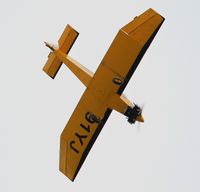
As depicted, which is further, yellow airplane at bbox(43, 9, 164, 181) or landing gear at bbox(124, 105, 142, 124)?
landing gear at bbox(124, 105, 142, 124)

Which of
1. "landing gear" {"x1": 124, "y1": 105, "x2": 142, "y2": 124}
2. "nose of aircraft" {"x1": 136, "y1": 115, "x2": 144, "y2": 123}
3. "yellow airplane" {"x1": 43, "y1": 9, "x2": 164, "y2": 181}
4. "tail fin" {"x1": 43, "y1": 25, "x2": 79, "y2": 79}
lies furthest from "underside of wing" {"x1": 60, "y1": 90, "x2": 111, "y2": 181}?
"tail fin" {"x1": 43, "y1": 25, "x2": 79, "y2": 79}

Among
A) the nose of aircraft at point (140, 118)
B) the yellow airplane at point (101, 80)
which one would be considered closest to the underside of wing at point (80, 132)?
the yellow airplane at point (101, 80)

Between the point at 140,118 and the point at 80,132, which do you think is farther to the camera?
the point at 80,132

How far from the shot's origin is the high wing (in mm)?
32312

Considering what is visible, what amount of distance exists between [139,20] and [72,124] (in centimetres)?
677

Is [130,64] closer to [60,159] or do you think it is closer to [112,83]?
[112,83]

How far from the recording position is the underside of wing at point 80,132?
112ft

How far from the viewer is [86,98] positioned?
3403 cm

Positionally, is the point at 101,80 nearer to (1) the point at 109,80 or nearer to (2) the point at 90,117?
(1) the point at 109,80

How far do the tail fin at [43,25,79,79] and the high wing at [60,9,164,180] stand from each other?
9.12 ft

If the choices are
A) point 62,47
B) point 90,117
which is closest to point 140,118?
point 90,117

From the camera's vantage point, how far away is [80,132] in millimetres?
35312

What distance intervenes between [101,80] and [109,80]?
40 cm

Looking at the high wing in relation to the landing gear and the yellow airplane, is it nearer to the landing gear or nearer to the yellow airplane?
the yellow airplane
